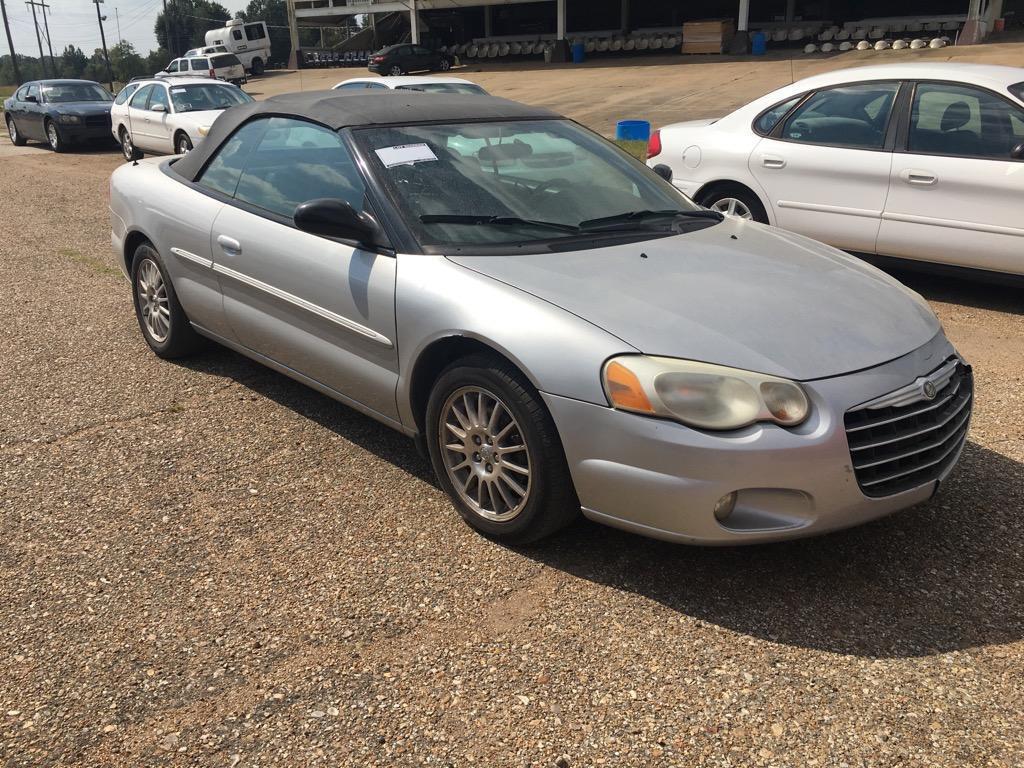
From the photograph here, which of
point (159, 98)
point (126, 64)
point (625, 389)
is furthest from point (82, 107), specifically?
point (126, 64)

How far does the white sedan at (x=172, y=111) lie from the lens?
581 inches

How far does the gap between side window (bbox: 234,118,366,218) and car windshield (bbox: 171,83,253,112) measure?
11686 millimetres

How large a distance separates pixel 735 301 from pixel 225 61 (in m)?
47.1

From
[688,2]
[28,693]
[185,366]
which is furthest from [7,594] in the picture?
[688,2]

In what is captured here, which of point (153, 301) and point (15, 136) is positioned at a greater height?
point (153, 301)

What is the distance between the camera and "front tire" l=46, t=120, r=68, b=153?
61.3 ft

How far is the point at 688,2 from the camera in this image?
44.5 metres

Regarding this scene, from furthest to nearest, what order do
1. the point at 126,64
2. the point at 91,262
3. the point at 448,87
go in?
the point at 126,64 → the point at 448,87 → the point at 91,262

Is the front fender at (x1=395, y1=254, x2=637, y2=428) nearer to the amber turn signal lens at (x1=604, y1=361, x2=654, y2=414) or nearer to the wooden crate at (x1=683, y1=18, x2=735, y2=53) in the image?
the amber turn signal lens at (x1=604, y1=361, x2=654, y2=414)

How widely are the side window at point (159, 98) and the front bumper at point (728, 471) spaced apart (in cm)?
1448

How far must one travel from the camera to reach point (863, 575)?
313 centimetres

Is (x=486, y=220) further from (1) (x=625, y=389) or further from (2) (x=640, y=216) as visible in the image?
(1) (x=625, y=389)

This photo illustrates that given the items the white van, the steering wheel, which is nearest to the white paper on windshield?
the steering wheel

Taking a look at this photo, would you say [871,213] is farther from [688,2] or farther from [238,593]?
[688,2]
